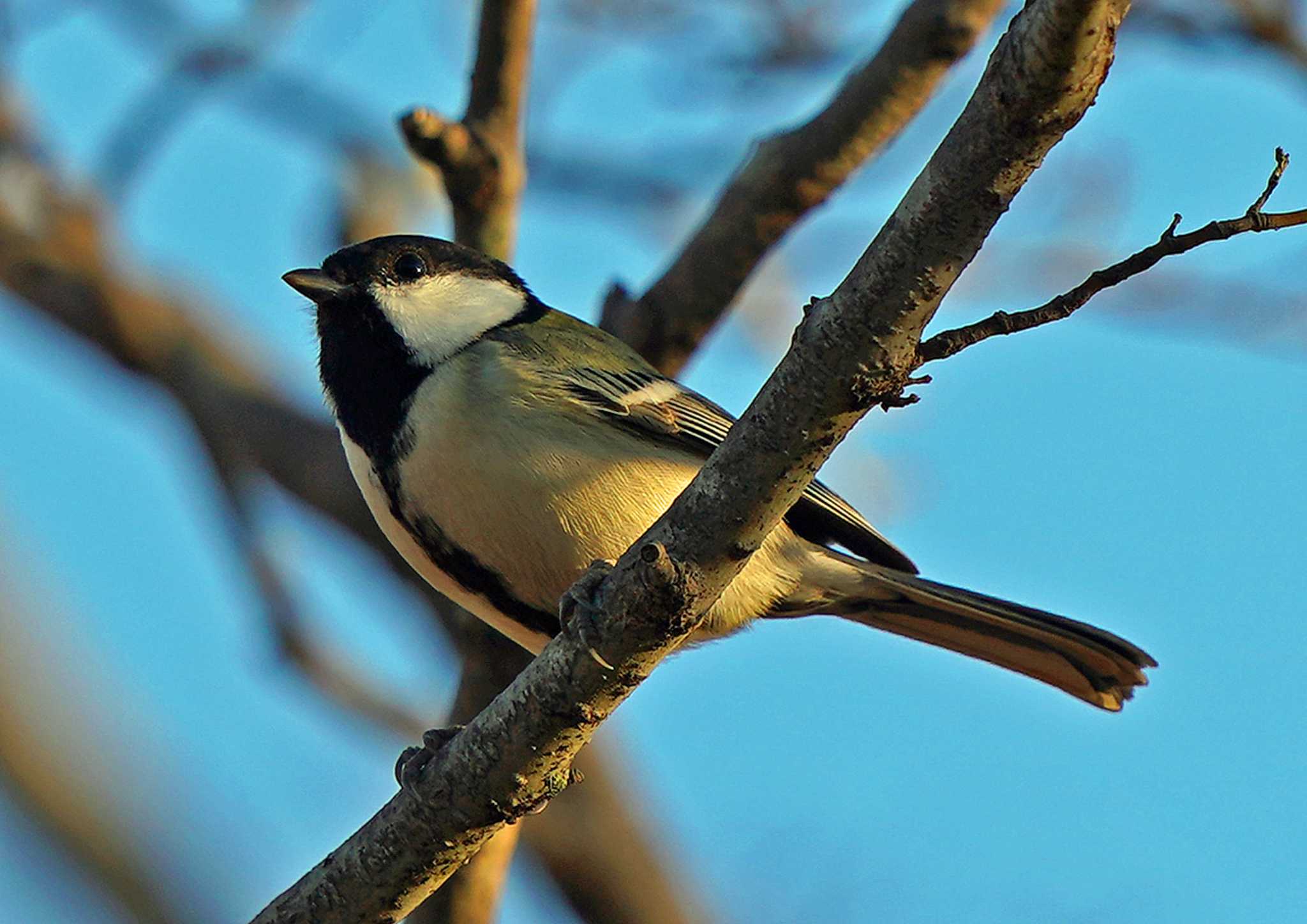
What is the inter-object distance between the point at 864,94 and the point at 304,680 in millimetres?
3023

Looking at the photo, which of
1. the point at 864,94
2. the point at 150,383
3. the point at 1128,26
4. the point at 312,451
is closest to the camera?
the point at 864,94

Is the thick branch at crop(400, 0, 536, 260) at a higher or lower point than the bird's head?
higher

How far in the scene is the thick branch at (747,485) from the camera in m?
2.37

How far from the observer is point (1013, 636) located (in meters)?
4.58

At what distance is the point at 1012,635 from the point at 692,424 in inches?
44.1

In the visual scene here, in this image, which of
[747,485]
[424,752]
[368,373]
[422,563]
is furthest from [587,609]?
[368,373]

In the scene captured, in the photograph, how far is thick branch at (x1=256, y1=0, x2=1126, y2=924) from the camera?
237 cm

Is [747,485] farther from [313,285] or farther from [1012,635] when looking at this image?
[313,285]

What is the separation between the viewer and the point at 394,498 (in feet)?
13.9

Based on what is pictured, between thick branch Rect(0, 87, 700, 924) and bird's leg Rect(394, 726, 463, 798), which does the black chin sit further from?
thick branch Rect(0, 87, 700, 924)

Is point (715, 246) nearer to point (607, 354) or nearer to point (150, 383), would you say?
point (607, 354)

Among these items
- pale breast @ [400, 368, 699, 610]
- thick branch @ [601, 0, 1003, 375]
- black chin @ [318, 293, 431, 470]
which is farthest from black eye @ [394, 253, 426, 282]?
thick branch @ [601, 0, 1003, 375]

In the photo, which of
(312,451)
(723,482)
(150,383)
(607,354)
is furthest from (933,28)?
(150,383)

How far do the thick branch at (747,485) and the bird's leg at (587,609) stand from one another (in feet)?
0.05
